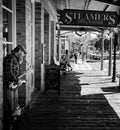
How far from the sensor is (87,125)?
405 centimetres

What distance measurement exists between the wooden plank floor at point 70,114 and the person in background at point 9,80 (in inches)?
13.2

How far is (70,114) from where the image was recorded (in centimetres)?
472

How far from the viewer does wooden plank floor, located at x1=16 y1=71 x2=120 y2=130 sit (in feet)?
13.1

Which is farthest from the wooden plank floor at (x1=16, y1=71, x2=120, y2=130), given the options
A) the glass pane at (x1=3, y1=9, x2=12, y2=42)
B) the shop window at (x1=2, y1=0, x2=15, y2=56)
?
the glass pane at (x1=3, y1=9, x2=12, y2=42)

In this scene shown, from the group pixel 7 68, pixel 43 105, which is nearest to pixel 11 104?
pixel 7 68

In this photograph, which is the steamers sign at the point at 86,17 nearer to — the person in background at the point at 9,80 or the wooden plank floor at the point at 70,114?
the wooden plank floor at the point at 70,114

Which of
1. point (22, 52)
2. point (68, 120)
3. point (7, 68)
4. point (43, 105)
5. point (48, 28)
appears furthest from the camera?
point (48, 28)

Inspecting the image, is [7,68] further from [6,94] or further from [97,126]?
[97,126]

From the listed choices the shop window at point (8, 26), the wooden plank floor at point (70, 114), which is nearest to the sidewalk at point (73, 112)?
the wooden plank floor at point (70, 114)

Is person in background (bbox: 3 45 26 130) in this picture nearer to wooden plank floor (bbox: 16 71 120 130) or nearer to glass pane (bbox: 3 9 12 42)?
wooden plank floor (bbox: 16 71 120 130)

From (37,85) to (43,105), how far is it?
5.51 feet

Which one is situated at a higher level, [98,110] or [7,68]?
[7,68]

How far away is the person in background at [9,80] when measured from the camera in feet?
11.3

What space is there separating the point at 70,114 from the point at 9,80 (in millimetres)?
1770
